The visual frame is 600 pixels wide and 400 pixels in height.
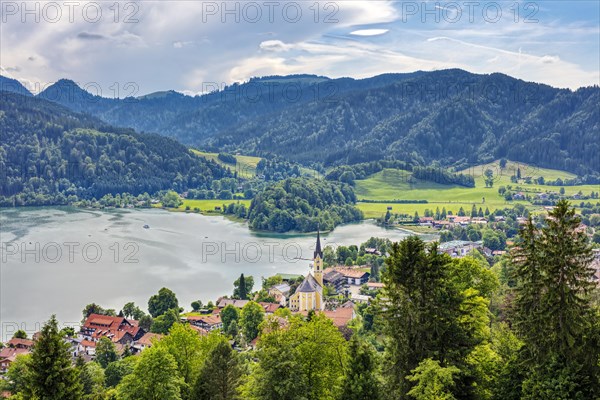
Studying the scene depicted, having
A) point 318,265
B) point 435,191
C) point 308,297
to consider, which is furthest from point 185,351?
point 435,191

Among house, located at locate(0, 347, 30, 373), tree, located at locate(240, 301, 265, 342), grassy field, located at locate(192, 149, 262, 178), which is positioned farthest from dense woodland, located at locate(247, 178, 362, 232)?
grassy field, located at locate(192, 149, 262, 178)

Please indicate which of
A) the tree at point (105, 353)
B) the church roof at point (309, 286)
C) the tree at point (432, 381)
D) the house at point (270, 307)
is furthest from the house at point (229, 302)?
the tree at point (432, 381)

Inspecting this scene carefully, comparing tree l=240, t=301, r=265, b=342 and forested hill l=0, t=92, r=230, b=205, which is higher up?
forested hill l=0, t=92, r=230, b=205

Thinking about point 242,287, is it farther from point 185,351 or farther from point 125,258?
point 185,351

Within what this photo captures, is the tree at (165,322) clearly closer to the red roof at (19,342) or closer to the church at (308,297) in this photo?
the red roof at (19,342)

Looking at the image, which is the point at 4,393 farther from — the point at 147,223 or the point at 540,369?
the point at 147,223

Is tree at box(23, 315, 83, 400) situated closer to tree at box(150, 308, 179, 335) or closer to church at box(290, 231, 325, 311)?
tree at box(150, 308, 179, 335)
